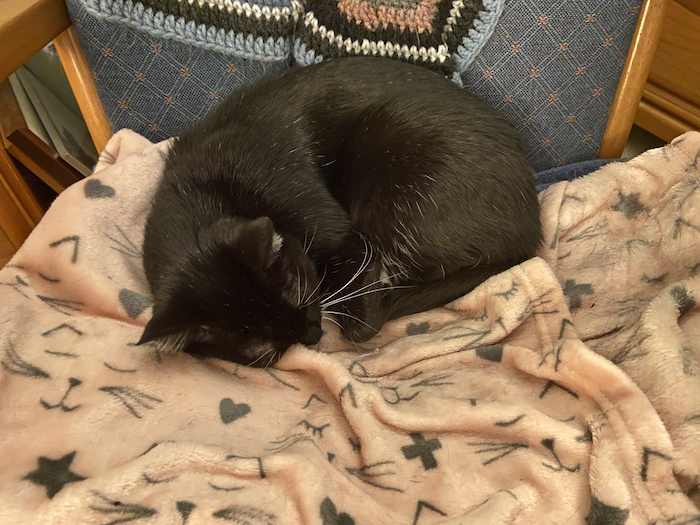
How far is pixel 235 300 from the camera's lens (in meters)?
0.79

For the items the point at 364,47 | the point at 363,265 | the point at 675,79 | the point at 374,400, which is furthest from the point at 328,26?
the point at 675,79

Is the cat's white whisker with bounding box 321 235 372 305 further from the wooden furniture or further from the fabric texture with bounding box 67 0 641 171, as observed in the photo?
the wooden furniture

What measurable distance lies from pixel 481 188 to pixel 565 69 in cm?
43

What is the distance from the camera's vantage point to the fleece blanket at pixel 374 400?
2.20ft

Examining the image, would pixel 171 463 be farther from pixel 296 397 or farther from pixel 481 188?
pixel 481 188

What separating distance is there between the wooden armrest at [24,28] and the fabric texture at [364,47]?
0.17ft

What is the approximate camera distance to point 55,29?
3.20ft

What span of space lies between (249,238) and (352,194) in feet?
1.30

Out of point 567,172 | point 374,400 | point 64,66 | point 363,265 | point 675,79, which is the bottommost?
point 374,400

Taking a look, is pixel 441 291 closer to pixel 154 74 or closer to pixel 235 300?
pixel 235 300

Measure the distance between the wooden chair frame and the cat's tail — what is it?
57 cm

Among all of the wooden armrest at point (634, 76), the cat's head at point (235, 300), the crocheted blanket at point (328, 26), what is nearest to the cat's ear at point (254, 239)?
the cat's head at point (235, 300)

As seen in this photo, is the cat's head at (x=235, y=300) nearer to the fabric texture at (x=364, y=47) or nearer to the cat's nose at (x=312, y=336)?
the cat's nose at (x=312, y=336)

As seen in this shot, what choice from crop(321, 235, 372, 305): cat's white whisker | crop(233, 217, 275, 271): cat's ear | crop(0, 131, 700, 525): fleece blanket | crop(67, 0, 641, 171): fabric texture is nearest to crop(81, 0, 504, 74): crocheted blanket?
crop(67, 0, 641, 171): fabric texture
